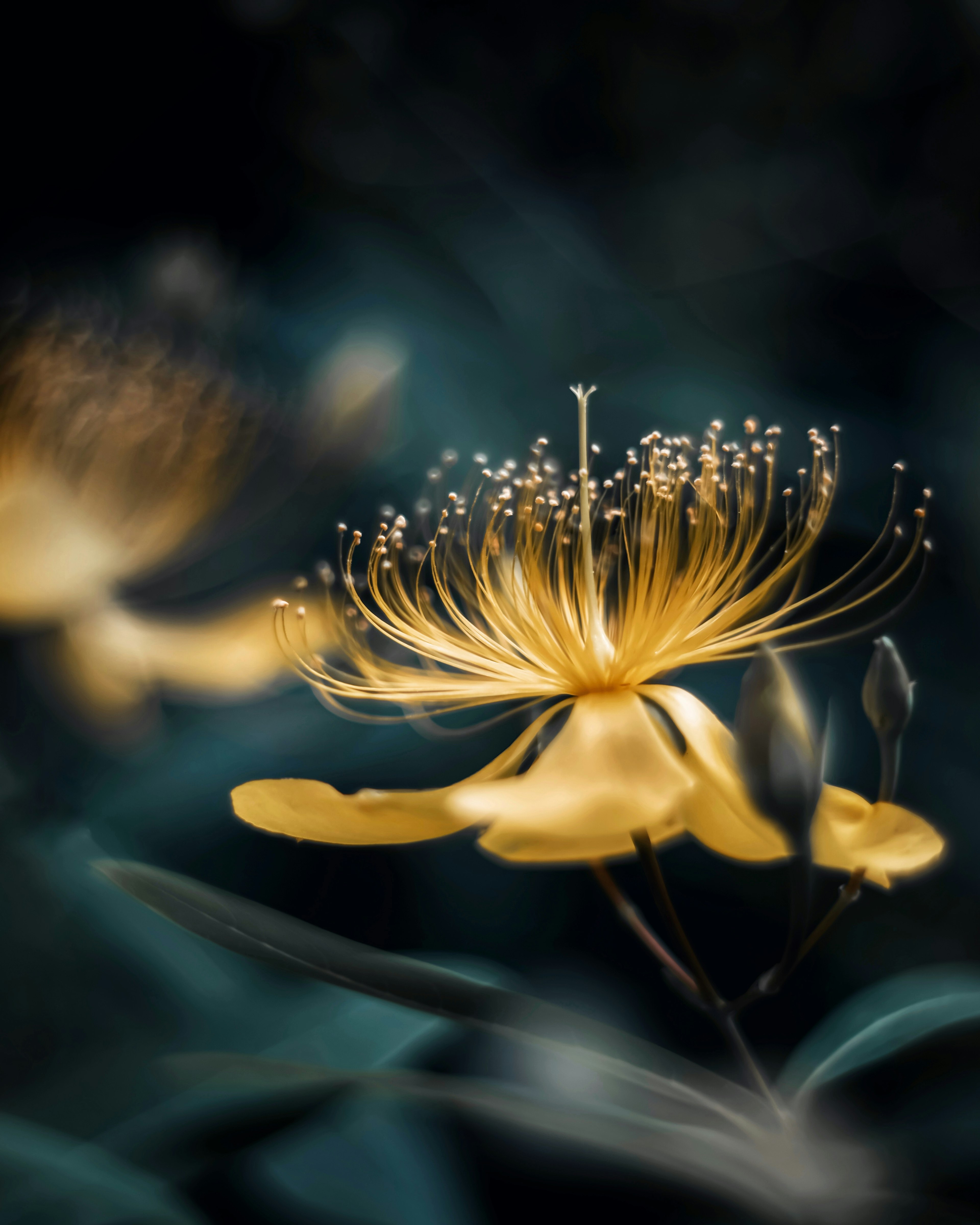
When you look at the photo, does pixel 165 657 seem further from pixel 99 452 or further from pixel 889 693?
pixel 889 693

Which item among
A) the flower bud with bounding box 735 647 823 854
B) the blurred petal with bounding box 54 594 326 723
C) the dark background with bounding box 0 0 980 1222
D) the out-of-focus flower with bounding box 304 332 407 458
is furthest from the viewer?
the out-of-focus flower with bounding box 304 332 407 458

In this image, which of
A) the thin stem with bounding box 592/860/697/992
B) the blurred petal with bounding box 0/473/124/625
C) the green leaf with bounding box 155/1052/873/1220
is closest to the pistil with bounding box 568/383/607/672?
the thin stem with bounding box 592/860/697/992

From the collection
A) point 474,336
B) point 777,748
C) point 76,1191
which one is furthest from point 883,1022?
point 474,336

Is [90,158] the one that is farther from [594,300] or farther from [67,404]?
[594,300]

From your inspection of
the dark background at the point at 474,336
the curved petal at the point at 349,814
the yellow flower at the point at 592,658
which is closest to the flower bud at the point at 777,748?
the yellow flower at the point at 592,658

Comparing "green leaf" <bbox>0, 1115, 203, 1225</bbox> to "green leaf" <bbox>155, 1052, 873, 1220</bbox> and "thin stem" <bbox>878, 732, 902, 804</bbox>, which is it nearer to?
"green leaf" <bbox>155, 1052, 873, 1220</bbox>
